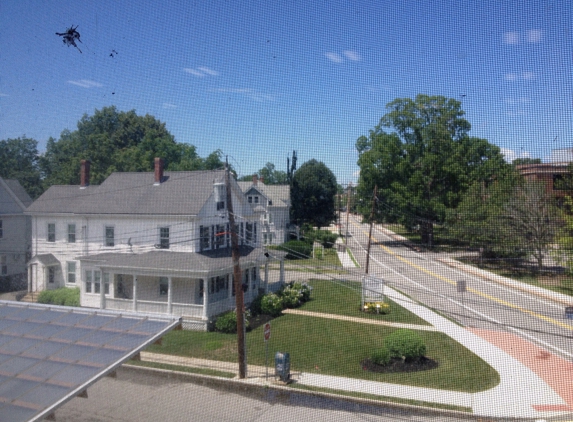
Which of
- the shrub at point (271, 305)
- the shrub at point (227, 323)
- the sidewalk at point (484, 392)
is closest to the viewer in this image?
the sidewalk at point (484, 392)

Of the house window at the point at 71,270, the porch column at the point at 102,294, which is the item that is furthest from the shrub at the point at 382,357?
the house window at the point at 71,270

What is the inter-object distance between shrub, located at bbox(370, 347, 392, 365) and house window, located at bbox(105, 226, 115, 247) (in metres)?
2.03

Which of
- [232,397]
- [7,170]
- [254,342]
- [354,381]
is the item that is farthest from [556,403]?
[7,170]

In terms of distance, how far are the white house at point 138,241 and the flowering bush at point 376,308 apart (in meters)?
1.50

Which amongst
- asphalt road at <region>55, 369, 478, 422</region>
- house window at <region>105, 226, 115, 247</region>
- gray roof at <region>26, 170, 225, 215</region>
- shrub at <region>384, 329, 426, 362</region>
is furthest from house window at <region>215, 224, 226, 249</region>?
shrub at <region>384, 329, 426, 362</region>

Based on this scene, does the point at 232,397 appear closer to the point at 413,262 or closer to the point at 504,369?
the point at 504,369

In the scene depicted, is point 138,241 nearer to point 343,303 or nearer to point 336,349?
point 336,349

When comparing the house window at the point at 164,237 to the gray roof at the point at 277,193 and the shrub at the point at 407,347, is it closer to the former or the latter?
the shrub at the point at 407,347

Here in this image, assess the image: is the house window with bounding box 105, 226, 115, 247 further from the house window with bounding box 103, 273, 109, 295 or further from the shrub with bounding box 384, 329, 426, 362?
the shrub with bounding box 384, 329, 426, 362

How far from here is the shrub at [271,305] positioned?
449 centimetres

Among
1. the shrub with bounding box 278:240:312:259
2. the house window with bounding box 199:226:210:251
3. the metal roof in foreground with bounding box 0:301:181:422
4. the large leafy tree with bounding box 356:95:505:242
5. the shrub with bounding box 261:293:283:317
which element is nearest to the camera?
the metal roof in foreground with bounding box 0:301:181:422

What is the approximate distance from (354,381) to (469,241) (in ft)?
5.68

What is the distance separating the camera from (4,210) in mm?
2904

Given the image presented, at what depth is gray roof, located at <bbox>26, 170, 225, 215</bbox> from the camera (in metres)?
3.07
